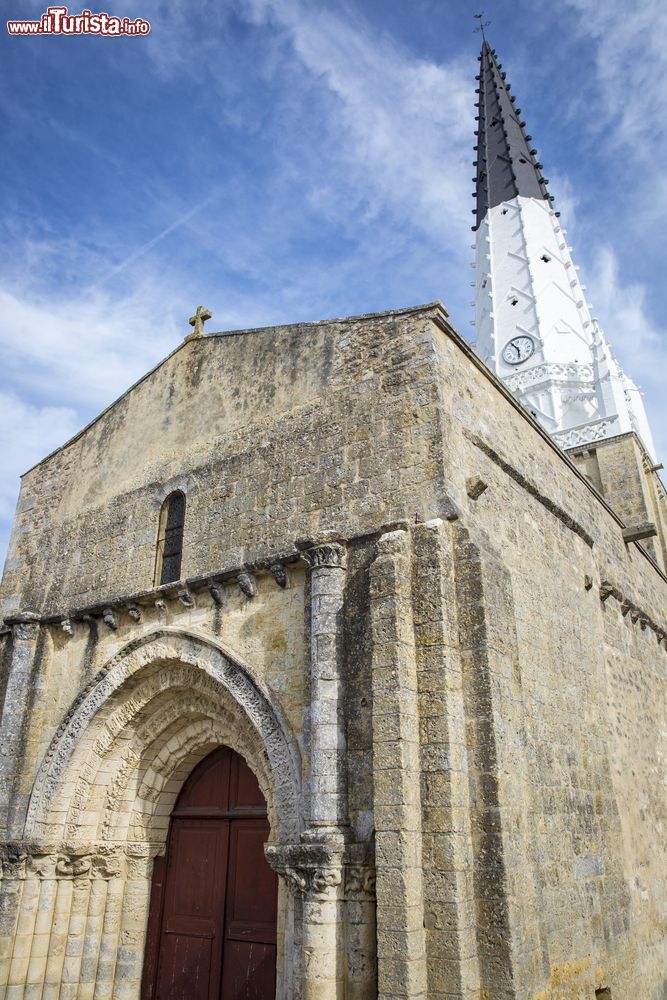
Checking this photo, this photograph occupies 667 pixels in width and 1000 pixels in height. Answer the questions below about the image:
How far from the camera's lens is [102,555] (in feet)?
26.9

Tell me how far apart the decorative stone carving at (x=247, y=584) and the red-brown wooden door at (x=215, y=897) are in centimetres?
185

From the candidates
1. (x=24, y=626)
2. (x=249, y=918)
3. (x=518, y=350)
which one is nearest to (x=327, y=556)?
(x=249, y=918)

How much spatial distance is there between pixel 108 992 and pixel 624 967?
463cm

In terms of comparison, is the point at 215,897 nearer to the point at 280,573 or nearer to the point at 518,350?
the point at 280,573

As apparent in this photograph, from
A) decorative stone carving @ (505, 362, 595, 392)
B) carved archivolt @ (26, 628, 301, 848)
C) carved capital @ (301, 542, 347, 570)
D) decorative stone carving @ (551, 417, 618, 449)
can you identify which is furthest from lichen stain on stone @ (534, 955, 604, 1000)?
decorative stone carving @ (505, 362, 595, 392)

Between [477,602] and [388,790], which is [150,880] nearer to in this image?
[388,790]

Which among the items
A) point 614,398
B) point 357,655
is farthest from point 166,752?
point 614,398

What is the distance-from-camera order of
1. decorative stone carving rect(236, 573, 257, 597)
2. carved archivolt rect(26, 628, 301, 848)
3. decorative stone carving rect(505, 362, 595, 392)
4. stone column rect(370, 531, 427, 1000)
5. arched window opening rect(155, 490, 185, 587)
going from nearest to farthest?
stone column rect(370, 531, 427, 1000) → decorative stone carving rect(236, 573, 257, 597) → carved archivolt rect(26, 628, 301, 848) → arched window opening rect(155, 490, 185, 587) → decorative stone carving rect(505, 362, 595, 392)

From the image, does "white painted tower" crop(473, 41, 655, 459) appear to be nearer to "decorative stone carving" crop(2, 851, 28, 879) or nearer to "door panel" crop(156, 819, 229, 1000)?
"door panel" crop(156, 819, 229, 1000)

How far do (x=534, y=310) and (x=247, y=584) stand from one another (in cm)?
1490

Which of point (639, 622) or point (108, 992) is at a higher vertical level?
point (639, 622)

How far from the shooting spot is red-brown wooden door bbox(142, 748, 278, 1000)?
6414 mm

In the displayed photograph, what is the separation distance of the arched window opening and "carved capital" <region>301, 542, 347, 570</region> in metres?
2.05

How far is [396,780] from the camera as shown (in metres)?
4.82
